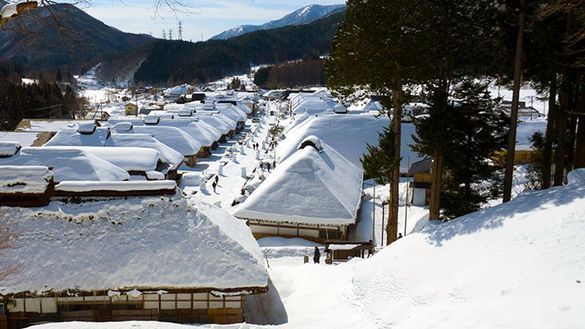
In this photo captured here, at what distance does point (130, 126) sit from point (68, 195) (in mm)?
29894

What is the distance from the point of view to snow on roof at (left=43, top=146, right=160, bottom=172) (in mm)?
28562

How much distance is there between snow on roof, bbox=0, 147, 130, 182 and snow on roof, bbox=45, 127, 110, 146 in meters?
10.1

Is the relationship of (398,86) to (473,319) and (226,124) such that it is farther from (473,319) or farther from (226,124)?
(226,124)

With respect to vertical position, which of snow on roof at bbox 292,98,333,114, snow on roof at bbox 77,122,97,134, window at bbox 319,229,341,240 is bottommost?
window at bbox 319,229,341,240

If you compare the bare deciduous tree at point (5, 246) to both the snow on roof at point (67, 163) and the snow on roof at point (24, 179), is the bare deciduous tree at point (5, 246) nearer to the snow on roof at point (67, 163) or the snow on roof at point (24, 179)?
the snow on roof at point (24, 179)

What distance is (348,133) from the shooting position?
40.3m

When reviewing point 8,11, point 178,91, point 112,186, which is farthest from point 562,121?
point 178,91

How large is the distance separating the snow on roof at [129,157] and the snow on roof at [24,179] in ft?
49.3

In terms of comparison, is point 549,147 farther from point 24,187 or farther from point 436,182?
point 24,187

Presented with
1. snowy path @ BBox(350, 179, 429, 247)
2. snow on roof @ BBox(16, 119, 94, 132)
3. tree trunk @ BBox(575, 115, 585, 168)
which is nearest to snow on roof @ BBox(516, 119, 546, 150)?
snowy path @ BBox(350, 179, 429, 247)

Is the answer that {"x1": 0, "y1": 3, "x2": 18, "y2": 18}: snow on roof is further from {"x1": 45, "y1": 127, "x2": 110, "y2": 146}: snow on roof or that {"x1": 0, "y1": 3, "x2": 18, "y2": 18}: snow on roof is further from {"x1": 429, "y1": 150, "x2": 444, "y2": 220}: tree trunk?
{"x1": 45, "y1": 127, "x2": 110, "y2": 146}: snow on roof

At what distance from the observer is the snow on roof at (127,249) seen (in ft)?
37.2

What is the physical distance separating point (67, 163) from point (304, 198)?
12.4m

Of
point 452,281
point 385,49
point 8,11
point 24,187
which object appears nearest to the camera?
point 8,11
